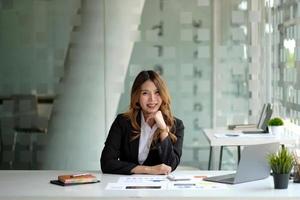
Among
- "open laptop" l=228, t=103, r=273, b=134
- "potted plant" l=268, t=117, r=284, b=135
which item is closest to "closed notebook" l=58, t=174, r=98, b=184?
"potted plant" l=268, t=117, r=284, b=135

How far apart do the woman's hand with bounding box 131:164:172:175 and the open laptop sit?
2.53 m

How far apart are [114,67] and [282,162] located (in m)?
3.80

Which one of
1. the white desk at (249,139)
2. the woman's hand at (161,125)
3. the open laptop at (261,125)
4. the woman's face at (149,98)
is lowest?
the white desk at (249,139)

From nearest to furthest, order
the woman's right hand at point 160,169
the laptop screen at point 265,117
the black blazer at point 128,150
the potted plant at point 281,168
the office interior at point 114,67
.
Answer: the potted plant at point 281,168, the woman's right hand at point 160,169, the black blazer at point 128,150, the laptop screen at point 265,117, the office interior at point 114,67

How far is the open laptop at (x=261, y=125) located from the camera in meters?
5.60

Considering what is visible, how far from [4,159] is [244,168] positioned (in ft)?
13.7

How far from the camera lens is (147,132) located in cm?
351

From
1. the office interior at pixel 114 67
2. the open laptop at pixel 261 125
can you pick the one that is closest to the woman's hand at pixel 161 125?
the open laptop at pixel 261 125

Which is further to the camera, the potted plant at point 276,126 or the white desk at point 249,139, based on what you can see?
the potted plant at point 276,126

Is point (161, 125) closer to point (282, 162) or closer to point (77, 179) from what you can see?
point (77, 179)

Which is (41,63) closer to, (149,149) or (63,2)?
(63,2)

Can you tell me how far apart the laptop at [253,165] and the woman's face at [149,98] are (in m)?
0.62

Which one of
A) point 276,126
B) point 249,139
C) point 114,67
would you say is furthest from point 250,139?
point 114,67

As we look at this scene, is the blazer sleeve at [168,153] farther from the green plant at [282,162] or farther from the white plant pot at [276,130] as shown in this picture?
the white plant pot at [276,130]
